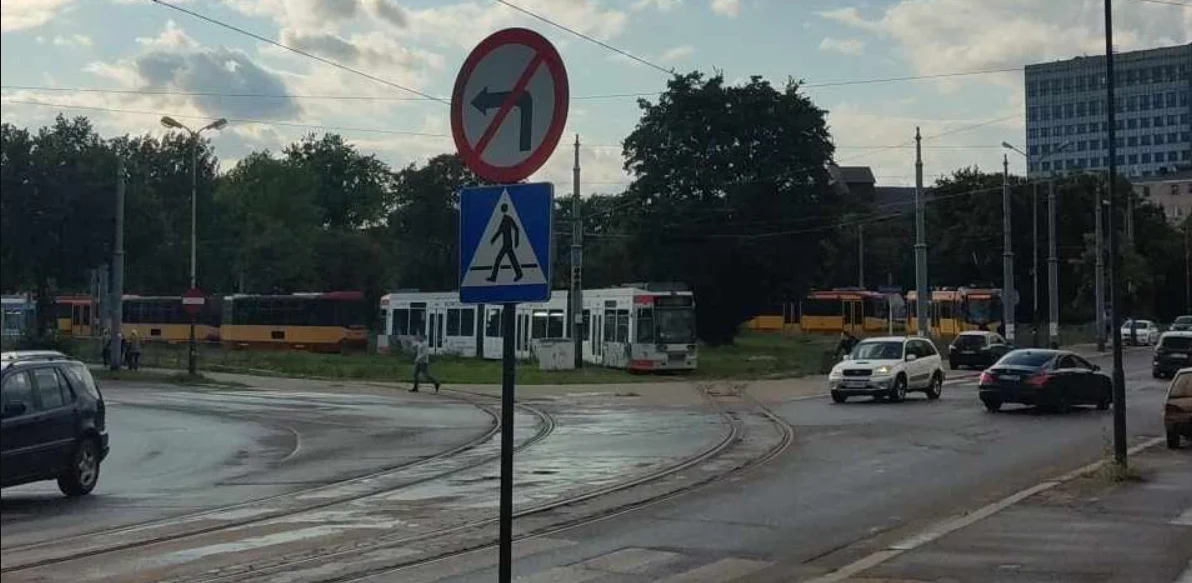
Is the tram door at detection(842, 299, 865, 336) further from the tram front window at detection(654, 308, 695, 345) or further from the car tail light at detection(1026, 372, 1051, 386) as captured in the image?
the car tail light at detection(1026, 372, 1051, 386)

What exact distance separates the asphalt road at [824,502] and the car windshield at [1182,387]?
1.45 meters

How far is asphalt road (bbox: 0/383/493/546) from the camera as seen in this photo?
559 inches

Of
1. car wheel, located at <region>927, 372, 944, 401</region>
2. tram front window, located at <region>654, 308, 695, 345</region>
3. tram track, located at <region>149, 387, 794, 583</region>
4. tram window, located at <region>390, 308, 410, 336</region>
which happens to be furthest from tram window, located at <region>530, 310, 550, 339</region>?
tram track, located at <region>149, 387, 794, 583</region>

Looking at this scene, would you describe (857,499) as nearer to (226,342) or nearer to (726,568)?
(726,568)

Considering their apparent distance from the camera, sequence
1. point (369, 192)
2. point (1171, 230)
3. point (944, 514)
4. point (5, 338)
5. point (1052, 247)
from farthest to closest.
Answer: point (369, 192)
point (1171, 230)
point (1052, 247)
point (944, 514)
point (5, 338)

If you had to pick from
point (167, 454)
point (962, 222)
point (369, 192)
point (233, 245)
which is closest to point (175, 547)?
point (167, 454)

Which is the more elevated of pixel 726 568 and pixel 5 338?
pixel 5 338

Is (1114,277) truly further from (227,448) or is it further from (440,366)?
(440,366)

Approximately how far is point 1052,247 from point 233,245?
56.6 m

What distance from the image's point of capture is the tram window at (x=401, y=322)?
2429 inches

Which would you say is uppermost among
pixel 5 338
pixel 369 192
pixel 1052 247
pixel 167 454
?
pixel 369 192

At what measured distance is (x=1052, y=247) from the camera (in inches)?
2499

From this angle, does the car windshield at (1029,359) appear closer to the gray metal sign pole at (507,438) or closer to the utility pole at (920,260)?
the utility pole at (920,260)

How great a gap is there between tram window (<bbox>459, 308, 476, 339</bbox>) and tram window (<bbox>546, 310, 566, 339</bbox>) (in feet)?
19.6
